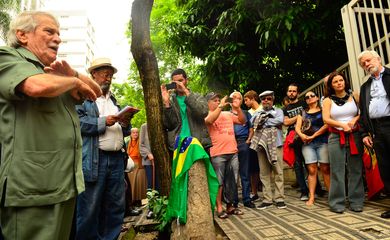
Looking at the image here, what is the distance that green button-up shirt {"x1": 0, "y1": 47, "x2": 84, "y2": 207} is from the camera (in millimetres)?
1545

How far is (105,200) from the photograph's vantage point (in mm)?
3199

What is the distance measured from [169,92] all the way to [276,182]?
8.19 feet

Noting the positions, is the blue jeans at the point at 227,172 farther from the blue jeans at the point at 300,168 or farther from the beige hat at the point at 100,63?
the beige hat at the point at 100,63

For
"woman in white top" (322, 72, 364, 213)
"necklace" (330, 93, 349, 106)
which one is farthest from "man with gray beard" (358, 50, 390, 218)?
"necklace" (330, 93, 349, 106)

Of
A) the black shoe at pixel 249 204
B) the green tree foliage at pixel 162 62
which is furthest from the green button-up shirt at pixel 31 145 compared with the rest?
the green tree foliage at pixel 162 62

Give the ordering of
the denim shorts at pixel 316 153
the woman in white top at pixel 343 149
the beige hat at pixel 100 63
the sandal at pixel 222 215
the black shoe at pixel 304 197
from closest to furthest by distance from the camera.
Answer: the beige hat at pixel 100 63 → the woman in white top at pixel 343 149 → the sandal at pixel 222 215 → the denim shorts at pixel 316 153 → the black shoe at pixel 304 197

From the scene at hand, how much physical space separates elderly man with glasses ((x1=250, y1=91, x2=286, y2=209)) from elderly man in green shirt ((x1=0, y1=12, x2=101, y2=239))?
3.78m

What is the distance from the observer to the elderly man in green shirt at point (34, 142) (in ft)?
5.08

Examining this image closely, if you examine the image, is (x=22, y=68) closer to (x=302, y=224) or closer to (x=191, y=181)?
(x=191, y=181)

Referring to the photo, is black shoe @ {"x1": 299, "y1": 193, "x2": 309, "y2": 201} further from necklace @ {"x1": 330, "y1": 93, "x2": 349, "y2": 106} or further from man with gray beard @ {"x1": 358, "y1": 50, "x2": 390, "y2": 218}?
necklace @ {"x1": 330, "y1": 93, "x2": 349, "y2": 106}

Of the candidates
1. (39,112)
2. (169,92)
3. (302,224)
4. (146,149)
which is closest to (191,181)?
(169,92)

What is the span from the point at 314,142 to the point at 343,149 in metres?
0.60

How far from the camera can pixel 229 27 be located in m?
8.12

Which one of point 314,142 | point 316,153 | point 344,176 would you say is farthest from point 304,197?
point 344,176
